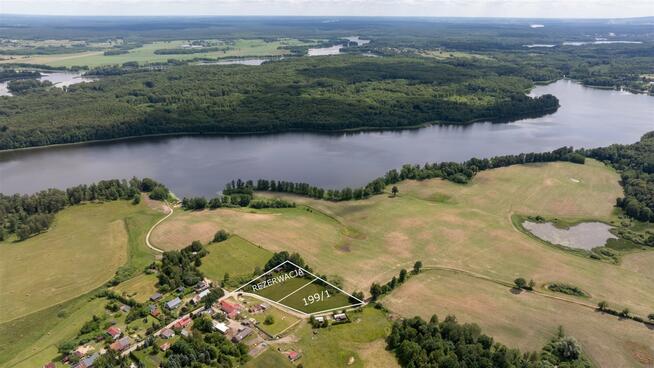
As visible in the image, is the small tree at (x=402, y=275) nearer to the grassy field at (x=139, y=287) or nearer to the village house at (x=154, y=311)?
the village house at (x=154, y=311)

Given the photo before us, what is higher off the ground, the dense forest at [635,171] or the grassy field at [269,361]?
the dense forest at [635,171]

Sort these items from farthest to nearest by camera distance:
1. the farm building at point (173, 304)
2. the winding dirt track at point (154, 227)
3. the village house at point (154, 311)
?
1. the winding dirt track at point (154, 227)
2. the farm building at point (173, 304)
3. the village house at point (154, 311)

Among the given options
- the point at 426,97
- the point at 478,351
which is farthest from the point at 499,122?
the point at 478,351

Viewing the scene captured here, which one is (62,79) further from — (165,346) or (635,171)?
(635,171)

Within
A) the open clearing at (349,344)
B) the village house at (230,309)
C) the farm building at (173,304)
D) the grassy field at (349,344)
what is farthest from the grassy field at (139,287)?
the grassy field at (349,344)

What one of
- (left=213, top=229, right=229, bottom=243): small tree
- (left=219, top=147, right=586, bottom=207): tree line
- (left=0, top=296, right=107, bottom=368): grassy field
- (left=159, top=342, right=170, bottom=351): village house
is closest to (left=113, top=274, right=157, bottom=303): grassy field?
(left=0, top=296, right=107, bottom=368): grassy field

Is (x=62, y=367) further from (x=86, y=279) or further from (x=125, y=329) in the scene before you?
(x=86, y=279)
